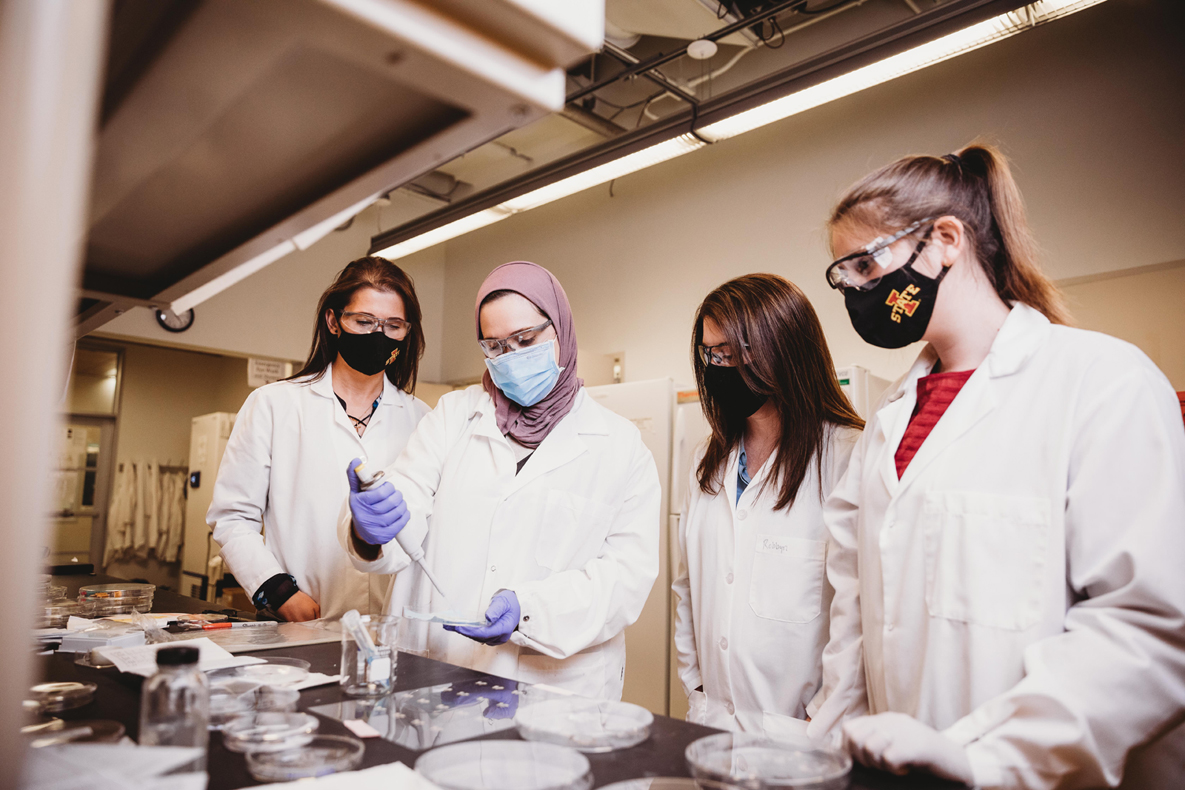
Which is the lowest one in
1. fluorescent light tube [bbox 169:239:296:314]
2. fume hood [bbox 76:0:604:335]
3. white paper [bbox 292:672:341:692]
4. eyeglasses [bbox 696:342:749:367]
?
white paper [bbox 292:672:341:692]

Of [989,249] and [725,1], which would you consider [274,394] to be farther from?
[725,1]

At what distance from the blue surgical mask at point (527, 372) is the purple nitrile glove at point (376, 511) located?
407 mm

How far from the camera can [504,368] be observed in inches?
64.2

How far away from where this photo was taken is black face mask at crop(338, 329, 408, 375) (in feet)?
6.27

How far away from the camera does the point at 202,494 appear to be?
535 centimetres

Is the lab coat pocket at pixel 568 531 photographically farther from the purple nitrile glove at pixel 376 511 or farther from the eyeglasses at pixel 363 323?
the eyeglasses at pixel 363 323

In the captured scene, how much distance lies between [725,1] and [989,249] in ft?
8.76

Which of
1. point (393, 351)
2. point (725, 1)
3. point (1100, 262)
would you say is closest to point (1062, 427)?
point (393, 351)

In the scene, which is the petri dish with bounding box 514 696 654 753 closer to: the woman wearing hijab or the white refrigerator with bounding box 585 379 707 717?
the woman wearing hijab

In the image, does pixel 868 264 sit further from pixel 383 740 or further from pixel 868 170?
pixel 868 170

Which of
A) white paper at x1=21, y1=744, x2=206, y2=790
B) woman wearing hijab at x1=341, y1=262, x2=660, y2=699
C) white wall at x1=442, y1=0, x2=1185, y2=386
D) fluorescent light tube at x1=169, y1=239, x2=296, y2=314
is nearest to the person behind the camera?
white paper at x1=21, y1=744, x2=206, y2=790

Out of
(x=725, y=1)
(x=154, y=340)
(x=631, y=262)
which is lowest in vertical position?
(x=154, y=340)

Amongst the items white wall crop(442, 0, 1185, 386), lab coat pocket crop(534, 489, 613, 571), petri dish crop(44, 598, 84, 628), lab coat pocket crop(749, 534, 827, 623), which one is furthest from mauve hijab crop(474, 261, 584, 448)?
white wall crop(442, 0, 1185, 386)

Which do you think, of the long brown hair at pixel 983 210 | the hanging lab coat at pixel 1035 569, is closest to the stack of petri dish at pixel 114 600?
the hanging lab coat at pixel 1035 569
